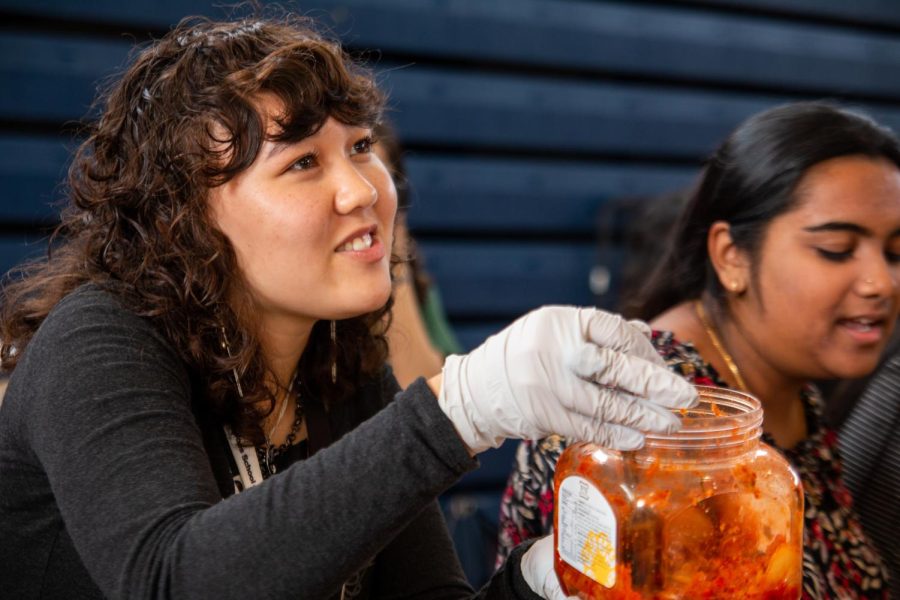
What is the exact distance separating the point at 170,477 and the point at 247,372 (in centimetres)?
28

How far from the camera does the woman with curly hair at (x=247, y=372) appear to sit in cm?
73

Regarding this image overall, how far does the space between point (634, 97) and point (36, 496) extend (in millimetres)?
3149

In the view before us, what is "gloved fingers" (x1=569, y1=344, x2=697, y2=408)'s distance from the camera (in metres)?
0.75

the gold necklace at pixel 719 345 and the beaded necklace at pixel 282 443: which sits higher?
the beaded necklace at pixel 282 443

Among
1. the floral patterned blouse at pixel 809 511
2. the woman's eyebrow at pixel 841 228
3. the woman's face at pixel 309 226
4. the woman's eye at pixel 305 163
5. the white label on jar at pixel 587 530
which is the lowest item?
the floral patterned blouse at pixel 809 511

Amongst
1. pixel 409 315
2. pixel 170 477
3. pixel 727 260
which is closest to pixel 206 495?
pixel 170 477

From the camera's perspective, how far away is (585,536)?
2.57 ft

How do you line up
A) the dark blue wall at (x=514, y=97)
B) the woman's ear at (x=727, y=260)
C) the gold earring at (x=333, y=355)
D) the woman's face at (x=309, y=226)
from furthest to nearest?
the dark blue wall at (x=514, y=97), the woman's ear at (x=727, y=260), the gold earring at (x=333, y=355), the woman's face at (x=309, y=226)

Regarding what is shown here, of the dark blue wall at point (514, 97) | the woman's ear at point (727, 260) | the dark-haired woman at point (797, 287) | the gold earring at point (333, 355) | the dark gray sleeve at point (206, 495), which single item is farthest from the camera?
the dark blue wall at point (514, 97)

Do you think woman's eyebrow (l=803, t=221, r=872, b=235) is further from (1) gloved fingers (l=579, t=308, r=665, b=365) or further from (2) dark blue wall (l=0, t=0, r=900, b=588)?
(2) dark blue wall (l=0, t=0, r=900, b=588)

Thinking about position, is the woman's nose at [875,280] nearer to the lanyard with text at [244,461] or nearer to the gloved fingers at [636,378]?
the gloved fingers at [636,378]

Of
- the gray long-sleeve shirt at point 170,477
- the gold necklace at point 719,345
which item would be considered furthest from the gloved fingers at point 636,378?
the gold necklace at point 719,345

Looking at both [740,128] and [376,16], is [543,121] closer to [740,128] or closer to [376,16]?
[376,16]

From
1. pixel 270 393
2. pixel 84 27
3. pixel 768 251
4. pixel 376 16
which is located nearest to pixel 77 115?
pixel 84 27
